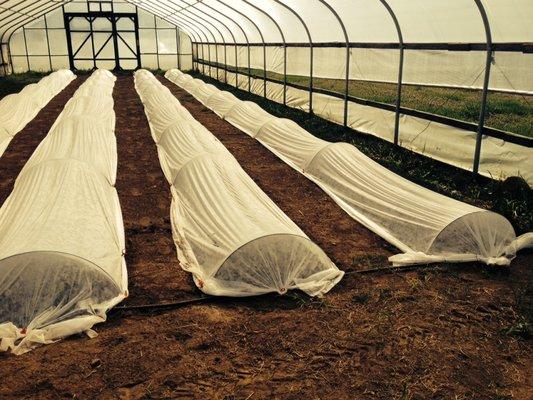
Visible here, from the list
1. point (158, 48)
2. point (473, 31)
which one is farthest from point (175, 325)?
point (158, 48)

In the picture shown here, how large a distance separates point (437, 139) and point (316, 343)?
19.3 feet

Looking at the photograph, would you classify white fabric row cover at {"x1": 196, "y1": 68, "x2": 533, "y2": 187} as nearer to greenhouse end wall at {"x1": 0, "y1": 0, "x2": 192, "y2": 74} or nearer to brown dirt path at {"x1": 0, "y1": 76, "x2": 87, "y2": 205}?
brown dirt path at {"x1": 0, "y1": 76, "x2": 87, "y2": 205}

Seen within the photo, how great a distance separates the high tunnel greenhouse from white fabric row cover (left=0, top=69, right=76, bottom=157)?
0.42ft

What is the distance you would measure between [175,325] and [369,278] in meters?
2.10

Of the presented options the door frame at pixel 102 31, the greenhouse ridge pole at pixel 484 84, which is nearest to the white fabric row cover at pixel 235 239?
the greenhouse ridge pole at pixel 484 84

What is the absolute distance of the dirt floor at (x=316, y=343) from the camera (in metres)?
3.55

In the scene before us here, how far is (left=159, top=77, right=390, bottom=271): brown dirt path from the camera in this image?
5.71 metres

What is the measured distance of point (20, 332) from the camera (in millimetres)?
4047

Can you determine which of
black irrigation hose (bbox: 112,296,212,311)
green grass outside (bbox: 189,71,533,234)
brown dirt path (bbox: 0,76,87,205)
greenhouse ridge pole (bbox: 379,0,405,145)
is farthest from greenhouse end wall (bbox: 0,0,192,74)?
black irrigation hose (bbox: 112,296,212,311)

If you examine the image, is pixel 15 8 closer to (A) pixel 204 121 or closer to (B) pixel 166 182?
(A) pixel 204 121

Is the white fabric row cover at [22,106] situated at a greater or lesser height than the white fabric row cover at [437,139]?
lesser

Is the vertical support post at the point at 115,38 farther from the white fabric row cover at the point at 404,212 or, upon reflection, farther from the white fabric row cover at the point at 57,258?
the white fabric row cover at the point at 57,258

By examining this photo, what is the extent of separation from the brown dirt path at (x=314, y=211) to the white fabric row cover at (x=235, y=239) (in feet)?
1.86

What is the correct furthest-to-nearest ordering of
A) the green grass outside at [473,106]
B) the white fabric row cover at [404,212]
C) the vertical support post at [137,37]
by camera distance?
the vertical support post at [137,37] → the green grass outside at [473,106] → the white fabric row cover at [404,212]
